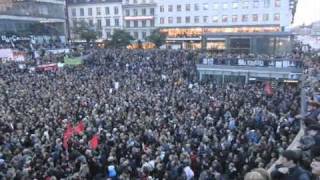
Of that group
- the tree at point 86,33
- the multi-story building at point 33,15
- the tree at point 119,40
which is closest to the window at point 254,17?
the tree at point 119,40

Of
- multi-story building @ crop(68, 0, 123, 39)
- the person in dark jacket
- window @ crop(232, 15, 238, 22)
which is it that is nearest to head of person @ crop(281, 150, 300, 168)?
the person in dark jacket

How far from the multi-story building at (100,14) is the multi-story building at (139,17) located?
5.00 feet

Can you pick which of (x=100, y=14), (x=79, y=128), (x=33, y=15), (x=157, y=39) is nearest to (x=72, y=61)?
(x=79, y=128)

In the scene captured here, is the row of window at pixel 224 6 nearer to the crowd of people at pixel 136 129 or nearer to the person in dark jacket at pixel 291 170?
the crowd of people at pixel 136 129

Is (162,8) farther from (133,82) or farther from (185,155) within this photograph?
(185,155)

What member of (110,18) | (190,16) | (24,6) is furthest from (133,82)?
(110,18)

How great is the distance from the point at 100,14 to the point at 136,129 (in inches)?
2833

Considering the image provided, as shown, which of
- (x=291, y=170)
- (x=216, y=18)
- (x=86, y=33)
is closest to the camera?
(x=291, y=170)

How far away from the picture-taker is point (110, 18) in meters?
84.1

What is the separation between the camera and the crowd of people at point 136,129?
12.2 metres

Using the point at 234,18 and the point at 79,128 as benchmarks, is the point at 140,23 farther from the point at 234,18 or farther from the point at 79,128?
the point at 79,128

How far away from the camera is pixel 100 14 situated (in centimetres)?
8500

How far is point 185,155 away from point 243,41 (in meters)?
29.2

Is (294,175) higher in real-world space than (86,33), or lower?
lower
